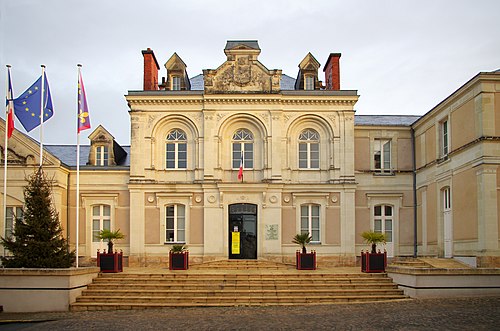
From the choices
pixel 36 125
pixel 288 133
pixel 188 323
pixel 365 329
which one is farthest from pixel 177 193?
pixel 365 329

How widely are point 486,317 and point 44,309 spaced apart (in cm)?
1279

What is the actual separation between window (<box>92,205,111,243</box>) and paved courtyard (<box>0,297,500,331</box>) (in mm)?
11454

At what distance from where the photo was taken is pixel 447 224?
85.4 feet

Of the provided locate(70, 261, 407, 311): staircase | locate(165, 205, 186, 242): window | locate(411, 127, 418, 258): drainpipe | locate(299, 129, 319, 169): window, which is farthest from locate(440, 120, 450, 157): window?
locate(165, 205, 186, 242): window

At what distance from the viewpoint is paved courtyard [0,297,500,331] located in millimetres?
15305

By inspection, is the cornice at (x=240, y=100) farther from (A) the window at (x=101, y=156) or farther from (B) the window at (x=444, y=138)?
(B) the window at (x=444, y=138)

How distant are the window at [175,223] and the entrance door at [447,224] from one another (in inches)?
462

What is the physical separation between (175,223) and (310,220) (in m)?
6.38

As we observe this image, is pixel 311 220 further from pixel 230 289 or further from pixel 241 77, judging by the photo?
pixel 230 289

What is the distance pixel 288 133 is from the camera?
2984 cm

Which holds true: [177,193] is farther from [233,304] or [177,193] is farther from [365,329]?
[365,329]

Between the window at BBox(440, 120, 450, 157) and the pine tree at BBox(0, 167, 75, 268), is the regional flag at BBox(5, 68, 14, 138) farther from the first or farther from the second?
the window at BBox(440, 120, 450, 157)

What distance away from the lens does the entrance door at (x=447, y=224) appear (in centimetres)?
2551

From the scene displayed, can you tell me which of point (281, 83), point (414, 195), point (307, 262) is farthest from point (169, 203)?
point (414, 195)
